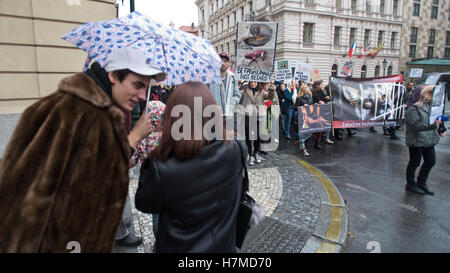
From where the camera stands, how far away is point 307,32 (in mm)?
35031

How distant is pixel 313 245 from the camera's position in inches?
121

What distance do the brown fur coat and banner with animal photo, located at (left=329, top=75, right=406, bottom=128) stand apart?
825 centimetres

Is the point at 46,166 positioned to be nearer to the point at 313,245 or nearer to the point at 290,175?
the point at 313,245

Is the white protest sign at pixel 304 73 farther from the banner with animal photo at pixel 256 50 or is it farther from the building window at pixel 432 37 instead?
the building window at pixel 432 37

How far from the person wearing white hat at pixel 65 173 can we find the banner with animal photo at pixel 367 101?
823 cm

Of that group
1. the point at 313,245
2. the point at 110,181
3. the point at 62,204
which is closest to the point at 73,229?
the point at 62,204

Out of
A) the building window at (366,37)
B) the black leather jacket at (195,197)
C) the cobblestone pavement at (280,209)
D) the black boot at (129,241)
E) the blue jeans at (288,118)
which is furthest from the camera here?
the building window at (366,37)

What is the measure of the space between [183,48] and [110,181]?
1.93 metres

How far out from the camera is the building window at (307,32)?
34875mm

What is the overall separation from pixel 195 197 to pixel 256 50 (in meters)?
4.99

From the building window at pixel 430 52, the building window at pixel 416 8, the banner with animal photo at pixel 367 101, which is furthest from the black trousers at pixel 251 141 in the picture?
the building window at pixel 430 52

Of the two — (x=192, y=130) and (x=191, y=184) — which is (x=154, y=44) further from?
(x=191, y=184)

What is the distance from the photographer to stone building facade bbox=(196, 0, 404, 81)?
33.8 meters

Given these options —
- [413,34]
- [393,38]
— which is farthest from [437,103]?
[413,34]
